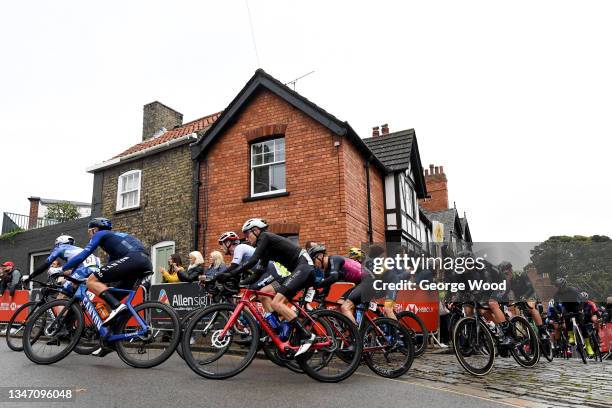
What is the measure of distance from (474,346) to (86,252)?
5.30 m

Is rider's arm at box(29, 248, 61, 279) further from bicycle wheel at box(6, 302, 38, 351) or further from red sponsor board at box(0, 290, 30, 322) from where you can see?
red sponsor board at box(0, 290, 30, 322)

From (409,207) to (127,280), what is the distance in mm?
13464

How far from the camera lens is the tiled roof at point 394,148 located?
54.7 feet

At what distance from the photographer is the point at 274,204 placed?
45.2 feet

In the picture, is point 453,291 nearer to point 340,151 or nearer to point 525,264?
point 525,264

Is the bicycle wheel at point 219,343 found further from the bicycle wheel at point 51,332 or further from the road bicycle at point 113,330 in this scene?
the bicycle wheel at point 51,332

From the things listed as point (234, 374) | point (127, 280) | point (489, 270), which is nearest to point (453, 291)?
point (489, 270)

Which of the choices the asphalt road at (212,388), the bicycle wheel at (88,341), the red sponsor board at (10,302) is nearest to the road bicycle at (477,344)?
the asphalt road at (212,388)

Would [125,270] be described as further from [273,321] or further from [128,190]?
[128,190]

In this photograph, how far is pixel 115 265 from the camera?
243 inches

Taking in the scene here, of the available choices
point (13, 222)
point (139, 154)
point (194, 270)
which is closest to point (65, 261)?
point (194, 270)

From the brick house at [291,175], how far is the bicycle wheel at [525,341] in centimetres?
552

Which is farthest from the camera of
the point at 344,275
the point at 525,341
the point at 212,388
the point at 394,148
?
the point at 394,148

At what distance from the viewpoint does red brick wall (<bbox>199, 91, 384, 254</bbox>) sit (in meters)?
13.0
